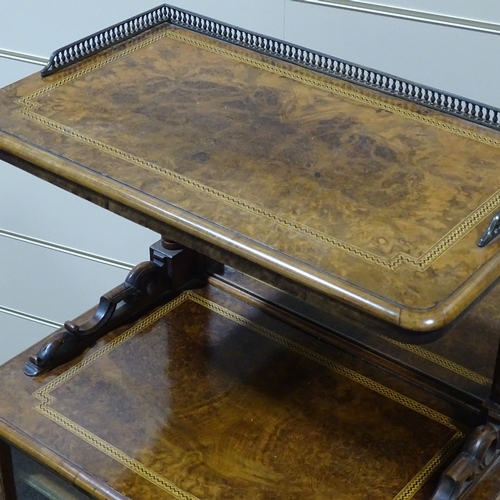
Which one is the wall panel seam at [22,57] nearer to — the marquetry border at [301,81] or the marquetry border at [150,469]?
the marquetry border at [301,81]

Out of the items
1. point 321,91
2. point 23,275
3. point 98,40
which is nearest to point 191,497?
point 321,91

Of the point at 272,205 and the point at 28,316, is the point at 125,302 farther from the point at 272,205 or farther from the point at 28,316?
the point at 28,316

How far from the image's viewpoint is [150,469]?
1.35 m

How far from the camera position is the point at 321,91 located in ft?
4.66

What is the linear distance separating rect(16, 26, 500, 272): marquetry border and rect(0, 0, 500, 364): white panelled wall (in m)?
0.30

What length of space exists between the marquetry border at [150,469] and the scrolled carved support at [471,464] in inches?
2.6

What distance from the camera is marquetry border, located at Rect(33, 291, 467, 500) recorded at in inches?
52.5

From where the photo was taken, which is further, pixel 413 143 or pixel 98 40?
pixel 98 40

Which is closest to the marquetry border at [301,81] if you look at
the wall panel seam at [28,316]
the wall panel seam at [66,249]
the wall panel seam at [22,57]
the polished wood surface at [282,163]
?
the polished wood surface at [282,163]

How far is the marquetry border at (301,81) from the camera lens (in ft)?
3.59

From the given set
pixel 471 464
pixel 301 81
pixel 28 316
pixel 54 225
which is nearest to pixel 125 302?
pixel 301 81

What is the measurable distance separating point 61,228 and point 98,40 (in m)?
0.86

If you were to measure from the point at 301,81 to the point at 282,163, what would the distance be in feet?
0.78

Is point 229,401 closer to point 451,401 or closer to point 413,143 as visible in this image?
point 451,401
